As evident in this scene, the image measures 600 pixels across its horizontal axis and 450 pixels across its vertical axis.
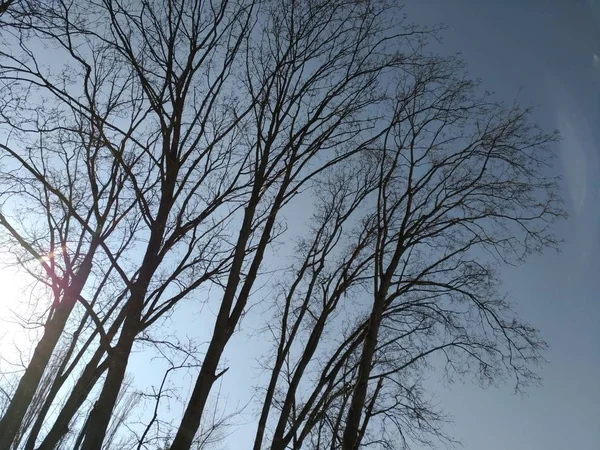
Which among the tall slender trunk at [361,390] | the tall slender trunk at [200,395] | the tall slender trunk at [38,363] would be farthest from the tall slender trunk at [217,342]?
the tall slender trunk at [361,390]

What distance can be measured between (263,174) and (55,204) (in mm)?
5678

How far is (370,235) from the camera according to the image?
10.6 meters

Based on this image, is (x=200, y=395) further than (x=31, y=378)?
No

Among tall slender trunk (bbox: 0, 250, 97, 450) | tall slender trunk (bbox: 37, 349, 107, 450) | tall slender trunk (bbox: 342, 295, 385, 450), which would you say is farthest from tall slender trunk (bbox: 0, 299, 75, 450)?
tall slender trunk (bbox: 342, 295, 385, 450)

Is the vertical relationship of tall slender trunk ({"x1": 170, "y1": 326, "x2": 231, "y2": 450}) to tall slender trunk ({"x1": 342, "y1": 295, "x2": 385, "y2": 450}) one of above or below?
below

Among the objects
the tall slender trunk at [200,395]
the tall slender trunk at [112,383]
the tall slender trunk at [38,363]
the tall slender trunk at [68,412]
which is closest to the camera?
the tall slender trunk at [200,395]

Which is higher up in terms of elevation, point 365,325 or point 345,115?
point 345,115

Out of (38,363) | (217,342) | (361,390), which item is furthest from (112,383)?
(361,390)

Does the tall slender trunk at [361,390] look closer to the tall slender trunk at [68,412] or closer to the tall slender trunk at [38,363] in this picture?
the tall slender trunk at [68,412]

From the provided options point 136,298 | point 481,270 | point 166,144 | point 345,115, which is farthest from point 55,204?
point 481,270

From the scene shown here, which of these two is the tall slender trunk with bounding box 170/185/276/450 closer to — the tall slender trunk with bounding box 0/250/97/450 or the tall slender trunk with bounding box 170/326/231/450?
the tall slender trunk with bounding box 170/326/231/450

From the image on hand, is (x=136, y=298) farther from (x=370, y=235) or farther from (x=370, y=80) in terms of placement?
(x=370, y=235)

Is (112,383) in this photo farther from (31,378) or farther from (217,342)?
(31,378)

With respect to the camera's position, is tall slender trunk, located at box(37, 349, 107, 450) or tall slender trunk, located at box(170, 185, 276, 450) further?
tall slender trunk, located at box(37, 349, 107, 450)
